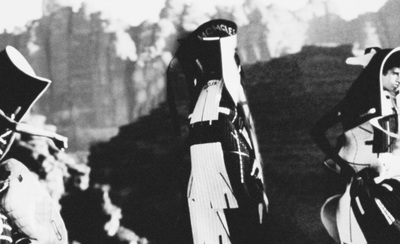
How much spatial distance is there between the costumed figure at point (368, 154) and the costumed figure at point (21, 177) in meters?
0.91

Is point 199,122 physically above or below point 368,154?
above

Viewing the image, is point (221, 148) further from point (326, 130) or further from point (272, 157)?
point (326, 130)

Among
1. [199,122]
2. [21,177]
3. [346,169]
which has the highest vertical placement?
[199,122]

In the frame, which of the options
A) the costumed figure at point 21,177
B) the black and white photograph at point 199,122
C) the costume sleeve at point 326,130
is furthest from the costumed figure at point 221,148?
the costumed figure at point 21,177

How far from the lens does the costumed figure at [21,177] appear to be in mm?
1969

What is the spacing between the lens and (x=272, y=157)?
2039 millimetres

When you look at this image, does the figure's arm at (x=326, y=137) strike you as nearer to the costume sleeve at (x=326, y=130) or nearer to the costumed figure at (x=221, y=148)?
the costume sleeve at (x=326, y=130)

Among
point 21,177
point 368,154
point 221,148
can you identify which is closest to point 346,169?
point 368,154

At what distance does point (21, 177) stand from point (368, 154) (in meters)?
1.17

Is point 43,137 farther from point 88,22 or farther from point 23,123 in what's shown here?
point 88,22

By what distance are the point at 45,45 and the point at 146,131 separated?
506mm

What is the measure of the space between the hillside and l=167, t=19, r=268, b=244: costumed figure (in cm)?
10

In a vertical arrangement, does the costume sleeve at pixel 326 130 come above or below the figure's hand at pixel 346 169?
above

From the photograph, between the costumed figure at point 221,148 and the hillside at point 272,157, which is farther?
the hillside at point 272,157
